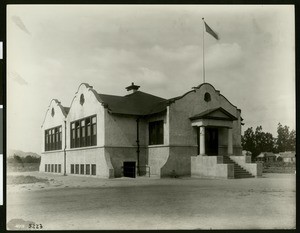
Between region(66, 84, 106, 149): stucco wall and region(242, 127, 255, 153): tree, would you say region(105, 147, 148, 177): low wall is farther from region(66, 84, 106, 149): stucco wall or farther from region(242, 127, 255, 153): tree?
region(242, 127, 255, 153): tree

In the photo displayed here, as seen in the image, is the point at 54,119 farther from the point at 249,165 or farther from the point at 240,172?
the point at 249,165

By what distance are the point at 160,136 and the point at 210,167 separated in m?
5.07

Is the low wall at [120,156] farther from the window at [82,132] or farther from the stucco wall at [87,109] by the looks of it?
the window at [82,132]

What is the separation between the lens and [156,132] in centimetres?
2844

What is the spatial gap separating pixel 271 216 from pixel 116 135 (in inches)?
700

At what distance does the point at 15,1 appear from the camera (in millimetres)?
12180

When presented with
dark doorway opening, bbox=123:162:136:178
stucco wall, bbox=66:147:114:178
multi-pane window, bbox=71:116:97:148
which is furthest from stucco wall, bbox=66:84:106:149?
dark doorway opening, bbox=123:162:136:178

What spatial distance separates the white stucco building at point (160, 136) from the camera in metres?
26.1

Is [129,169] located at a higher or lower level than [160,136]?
lower

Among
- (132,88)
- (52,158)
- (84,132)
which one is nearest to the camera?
(84,132)

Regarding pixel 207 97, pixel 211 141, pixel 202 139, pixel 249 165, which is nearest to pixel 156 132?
pixel 202 139

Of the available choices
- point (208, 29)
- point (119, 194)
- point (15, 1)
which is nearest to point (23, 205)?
point (119, 194)

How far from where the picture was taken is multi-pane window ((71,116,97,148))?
29.7 m

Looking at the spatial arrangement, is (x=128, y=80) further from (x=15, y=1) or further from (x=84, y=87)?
(x=84, y=87)
